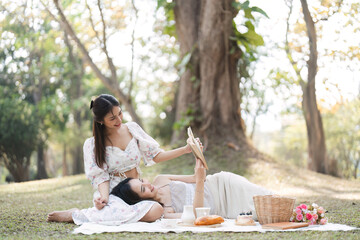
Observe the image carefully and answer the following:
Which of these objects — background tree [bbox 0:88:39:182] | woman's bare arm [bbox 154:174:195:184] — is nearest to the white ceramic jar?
woman's bare arm [bbox 154:174:195:184]

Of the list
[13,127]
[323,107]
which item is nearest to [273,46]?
[323,107]

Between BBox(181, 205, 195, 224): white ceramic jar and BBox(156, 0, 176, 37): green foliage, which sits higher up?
BBox(156, 0, 176, 37): green foliage

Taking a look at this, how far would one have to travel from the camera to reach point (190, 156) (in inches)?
326

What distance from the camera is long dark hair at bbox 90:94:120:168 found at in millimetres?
3701

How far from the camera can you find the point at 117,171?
3.90 m

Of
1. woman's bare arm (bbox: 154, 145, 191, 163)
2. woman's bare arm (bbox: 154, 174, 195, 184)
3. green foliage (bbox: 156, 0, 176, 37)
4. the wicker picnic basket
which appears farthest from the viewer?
green foliage (bbox: 156, 0, 176, 37)

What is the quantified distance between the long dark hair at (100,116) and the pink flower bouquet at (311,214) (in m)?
1.63

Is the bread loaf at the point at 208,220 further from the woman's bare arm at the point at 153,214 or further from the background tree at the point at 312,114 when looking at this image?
the background tree at the point at 312,114

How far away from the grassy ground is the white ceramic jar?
32 cm

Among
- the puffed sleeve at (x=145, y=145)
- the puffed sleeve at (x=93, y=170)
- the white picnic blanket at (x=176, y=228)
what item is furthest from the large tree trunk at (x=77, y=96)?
the white picnic blanket at (x=176, y=228)

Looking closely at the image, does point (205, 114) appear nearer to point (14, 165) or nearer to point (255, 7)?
point (255, 7)

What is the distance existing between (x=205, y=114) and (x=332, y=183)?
253 cm

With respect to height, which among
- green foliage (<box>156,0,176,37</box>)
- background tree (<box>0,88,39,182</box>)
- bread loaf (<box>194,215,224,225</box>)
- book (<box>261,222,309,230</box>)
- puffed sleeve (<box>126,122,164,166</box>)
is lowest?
book (<box>261,222,309,230</box>)

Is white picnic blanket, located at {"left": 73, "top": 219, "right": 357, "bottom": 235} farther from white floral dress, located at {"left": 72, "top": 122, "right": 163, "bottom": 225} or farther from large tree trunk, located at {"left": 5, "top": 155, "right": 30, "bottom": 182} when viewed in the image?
large tree trunk, located at {"left": 5, "top": 155, "right": 30, "bottom": 182}
